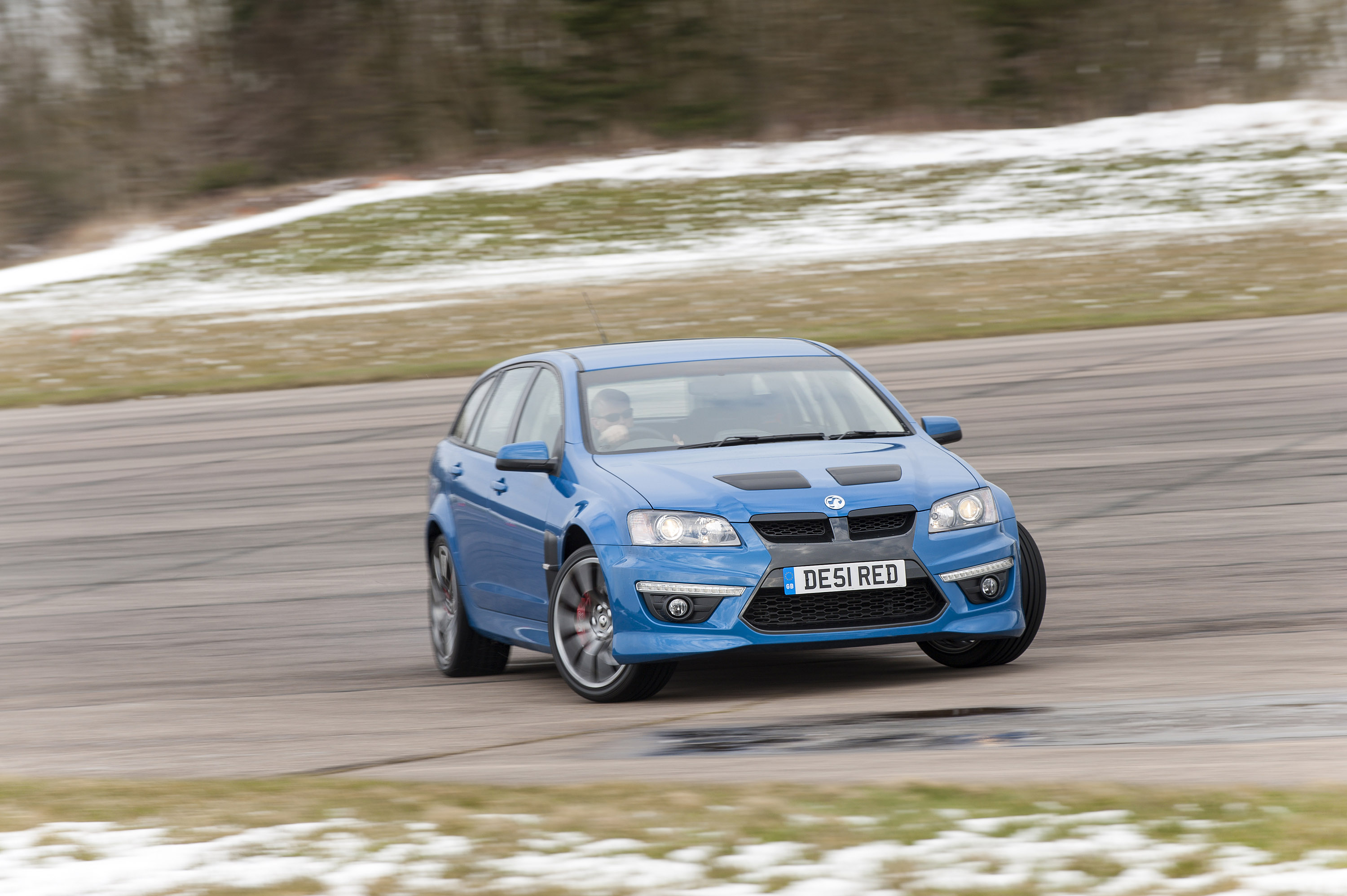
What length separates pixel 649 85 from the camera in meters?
68.4

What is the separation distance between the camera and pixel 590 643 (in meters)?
7.94

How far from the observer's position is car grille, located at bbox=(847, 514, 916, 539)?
7.53m

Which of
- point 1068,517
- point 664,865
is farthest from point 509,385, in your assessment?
point 664,865

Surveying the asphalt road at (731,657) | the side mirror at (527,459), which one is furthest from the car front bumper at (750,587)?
the side mirror at (527,459)

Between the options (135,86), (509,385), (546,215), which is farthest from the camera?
(135,86)

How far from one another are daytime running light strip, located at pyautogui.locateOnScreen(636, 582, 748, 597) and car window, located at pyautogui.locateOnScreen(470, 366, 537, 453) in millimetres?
2054

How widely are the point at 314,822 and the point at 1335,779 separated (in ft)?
8.94

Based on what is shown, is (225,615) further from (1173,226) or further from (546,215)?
(546,215)

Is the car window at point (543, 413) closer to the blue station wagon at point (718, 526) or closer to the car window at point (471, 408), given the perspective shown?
the blue station wagon at point (718, 526)

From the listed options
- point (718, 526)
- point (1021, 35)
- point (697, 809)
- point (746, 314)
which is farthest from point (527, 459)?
point (1021, 35)

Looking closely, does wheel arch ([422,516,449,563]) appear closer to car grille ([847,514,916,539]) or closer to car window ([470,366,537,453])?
car window ([470,366,537,453])

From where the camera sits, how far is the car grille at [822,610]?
7.48 m

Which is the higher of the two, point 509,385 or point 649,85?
point 649,85

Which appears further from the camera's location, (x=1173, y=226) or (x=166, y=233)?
(x=166, y=233)
